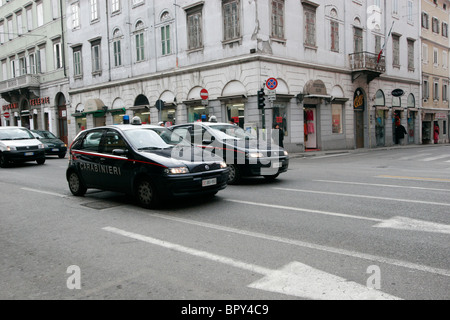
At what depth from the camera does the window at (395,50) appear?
3180cm

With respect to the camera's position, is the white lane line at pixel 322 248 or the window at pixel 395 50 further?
the window at pixel 395 50

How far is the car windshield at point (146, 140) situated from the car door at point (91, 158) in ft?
2.66

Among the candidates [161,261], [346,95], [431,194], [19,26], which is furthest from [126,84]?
[161,261]

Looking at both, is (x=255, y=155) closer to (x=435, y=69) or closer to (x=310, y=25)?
(x=310, y=25)

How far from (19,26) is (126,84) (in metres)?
19.1

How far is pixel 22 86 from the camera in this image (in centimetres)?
3694

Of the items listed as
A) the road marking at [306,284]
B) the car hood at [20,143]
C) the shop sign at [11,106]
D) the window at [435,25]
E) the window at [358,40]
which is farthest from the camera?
the shop sign at [11,106]

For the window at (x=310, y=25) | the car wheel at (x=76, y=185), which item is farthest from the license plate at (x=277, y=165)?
the window at (x=310, y=25)

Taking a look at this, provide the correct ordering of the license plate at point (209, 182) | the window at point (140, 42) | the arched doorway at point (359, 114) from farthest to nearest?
the arched doorway at point (359, 114)
the window at point (140, 42)
the license plate at point (209, 182)

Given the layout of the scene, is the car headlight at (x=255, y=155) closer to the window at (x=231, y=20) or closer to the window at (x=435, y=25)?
the window at (x=231, y=20)

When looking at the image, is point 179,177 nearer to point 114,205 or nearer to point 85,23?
point 114,205

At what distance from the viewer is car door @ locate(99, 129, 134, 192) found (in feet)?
24.6

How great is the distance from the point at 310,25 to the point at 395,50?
1231cm

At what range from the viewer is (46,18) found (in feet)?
115
